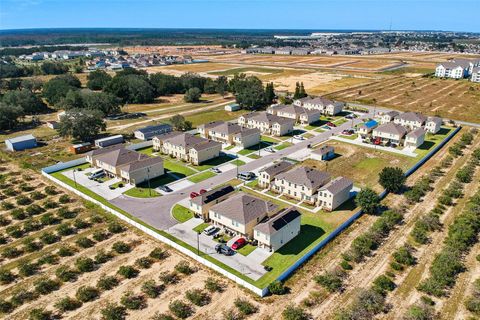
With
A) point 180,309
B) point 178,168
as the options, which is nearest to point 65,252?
point 180,309

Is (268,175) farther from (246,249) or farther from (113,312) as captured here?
(113,312)

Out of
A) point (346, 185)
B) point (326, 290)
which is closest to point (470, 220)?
point (346, 185)

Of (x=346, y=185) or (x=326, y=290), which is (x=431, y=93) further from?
(x=326, y=290)

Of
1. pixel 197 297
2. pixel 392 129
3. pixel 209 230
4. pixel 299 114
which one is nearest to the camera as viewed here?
pixel 197 297

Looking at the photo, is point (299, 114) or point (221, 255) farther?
point (299, 114)

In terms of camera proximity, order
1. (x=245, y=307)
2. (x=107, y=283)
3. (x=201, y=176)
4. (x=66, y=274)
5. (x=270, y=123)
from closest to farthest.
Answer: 1. (x=245, y=307)
2. (x=107, y=283)
3. (x=66, y=274)
4. (x=201, y=176)
5. (x=270, y=123)

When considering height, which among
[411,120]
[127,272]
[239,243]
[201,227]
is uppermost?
[411,120]
